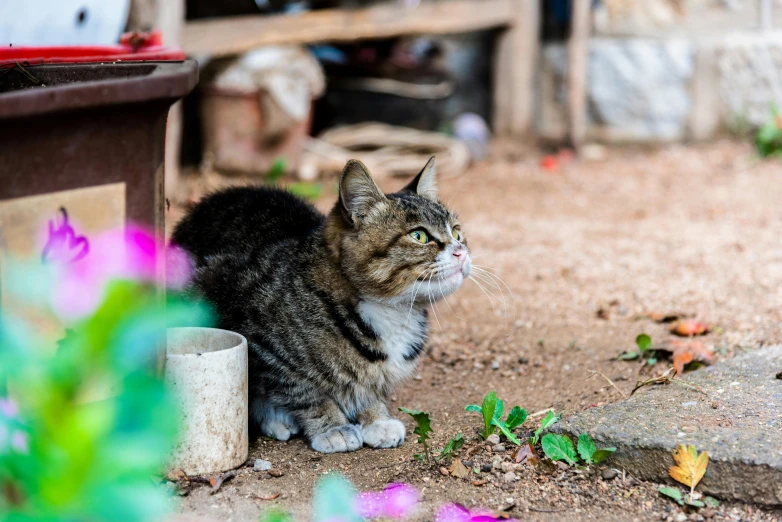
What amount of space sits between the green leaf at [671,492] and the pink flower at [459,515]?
0.42 metres

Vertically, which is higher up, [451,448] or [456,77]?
[456,77]

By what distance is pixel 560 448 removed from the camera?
7.30 feet

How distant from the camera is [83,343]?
0.72 m

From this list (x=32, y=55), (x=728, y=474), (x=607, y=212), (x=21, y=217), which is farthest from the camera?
(x=607, y=212)

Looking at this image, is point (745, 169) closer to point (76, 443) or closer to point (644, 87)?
point (644, 87)

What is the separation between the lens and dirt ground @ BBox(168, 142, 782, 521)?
2.12 meters

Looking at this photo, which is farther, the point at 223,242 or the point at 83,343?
the point at 223,242

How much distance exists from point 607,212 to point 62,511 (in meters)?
4.98

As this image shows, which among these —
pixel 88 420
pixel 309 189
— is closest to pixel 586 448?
pixel 88 420

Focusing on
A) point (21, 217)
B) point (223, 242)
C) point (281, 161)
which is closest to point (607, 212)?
point (281, 161)

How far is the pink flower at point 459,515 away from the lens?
191cm

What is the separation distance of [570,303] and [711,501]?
173 cm

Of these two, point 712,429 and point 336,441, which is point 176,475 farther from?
point 712,429

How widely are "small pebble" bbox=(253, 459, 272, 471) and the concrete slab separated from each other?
0.78m
